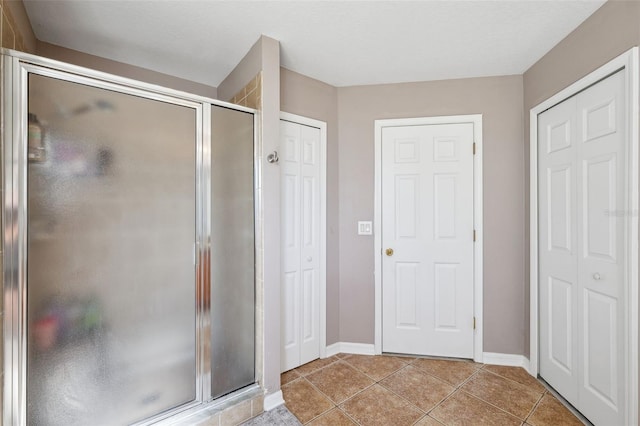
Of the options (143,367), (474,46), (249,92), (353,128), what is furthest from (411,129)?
(143,367)

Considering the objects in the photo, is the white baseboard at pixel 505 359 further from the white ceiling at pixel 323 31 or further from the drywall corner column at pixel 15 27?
the drywall corner column at pixel 15 27

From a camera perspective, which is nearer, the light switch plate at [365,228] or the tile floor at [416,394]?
the tile floor at [416,394]

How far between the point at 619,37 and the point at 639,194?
839 mm

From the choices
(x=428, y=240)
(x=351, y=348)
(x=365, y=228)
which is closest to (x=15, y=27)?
(x=365, y=228)

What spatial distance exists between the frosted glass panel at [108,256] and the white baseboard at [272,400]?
46cm

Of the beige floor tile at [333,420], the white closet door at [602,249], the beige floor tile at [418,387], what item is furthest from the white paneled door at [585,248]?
the beige floor tile at [333,420]

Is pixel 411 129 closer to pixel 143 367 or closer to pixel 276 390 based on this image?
pixel 276 390

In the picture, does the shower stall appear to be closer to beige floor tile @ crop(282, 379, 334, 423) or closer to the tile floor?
beige floor tile @ crop(282, 379, 334, 423)

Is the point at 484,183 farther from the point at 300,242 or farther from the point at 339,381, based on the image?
the point at 339,381

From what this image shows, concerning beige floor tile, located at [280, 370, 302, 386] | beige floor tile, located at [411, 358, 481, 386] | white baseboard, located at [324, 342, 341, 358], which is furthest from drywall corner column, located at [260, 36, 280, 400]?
beige floor tile, located at [411, 358, 481, 386]

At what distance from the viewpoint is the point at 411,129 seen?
2.33 meters

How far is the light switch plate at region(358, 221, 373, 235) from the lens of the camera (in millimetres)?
2393

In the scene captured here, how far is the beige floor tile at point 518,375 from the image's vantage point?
1918 mm

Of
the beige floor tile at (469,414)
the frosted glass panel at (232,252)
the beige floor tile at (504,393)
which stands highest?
the frosted glass panel at (232,252)
